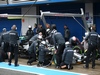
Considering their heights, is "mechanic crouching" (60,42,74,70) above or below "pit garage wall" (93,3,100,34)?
below

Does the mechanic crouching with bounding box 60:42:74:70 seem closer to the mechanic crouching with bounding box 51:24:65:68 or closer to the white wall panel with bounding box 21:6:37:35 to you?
the mechanic crouching with bounding box 51:24:65:68

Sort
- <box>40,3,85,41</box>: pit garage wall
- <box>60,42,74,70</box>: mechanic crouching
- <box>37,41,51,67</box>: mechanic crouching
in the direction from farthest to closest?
<box>40,3,85,41</box>: pit garage wall, <box>37,41,51,67</box>: mechanic crouching, <box>60,42,74,70</box>: mechanic crouching

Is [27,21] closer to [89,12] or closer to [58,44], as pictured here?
[89,12]

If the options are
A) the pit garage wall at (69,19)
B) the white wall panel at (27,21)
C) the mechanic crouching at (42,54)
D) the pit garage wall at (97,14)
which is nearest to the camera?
the mechanic crouching at (42,54)

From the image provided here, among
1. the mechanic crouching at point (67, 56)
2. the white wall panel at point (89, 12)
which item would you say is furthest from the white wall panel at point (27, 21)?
the mechanic crouching at point (67, 56)

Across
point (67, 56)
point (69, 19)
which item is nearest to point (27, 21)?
point (69, 19)

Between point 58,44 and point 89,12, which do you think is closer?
point 58,44

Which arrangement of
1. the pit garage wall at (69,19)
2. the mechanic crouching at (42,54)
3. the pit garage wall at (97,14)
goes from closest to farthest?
the mechanic crouching at (42,54) → the pit garage wall at (97,14) → the pit garage wall at (69,19)

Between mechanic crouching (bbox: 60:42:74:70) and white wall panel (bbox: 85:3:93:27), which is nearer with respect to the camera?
mechanic crouching (bbox: 60:42:74:70)

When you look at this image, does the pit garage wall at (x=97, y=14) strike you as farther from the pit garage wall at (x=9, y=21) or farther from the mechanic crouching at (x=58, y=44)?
the pit garage wall at (x=9, y=21)

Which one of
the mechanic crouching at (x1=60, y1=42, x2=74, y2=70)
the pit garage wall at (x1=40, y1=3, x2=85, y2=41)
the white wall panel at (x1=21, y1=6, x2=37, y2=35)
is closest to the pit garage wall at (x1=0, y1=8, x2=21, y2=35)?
the white wall panel at (x1=21, y1=6, x2=37, y2=35)

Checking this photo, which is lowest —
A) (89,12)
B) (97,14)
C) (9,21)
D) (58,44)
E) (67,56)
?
(67,56)

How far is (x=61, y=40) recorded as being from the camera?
14.1 meters

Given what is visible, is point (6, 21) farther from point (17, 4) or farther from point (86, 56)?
point (86, 56)
